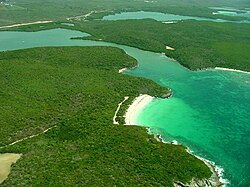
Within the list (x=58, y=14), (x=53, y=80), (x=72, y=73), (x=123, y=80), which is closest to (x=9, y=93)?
(x=53, y=80)

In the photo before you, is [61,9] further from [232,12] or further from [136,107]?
[136,107]

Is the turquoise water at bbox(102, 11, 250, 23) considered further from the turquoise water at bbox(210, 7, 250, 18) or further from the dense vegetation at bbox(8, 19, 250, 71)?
the turquoise water at bbox(210, 7, 250, 18)

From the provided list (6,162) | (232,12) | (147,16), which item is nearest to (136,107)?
(6,162)

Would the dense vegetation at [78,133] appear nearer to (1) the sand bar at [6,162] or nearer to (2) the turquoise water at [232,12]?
(1) the sand bar at [6,162]

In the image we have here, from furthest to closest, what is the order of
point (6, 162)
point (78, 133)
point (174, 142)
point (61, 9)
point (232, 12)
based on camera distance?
point (232, 12) → point (61, 9) → point (174, 142) → point (78, 133) → point (6, 162)

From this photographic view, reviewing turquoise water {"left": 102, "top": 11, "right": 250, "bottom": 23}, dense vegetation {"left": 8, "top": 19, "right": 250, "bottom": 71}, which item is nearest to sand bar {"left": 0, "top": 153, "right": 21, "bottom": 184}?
dense vegetation {"left": 8, "top": 19, "right": 250, "bottom": 71}

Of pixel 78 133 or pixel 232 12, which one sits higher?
pixel 232 12
